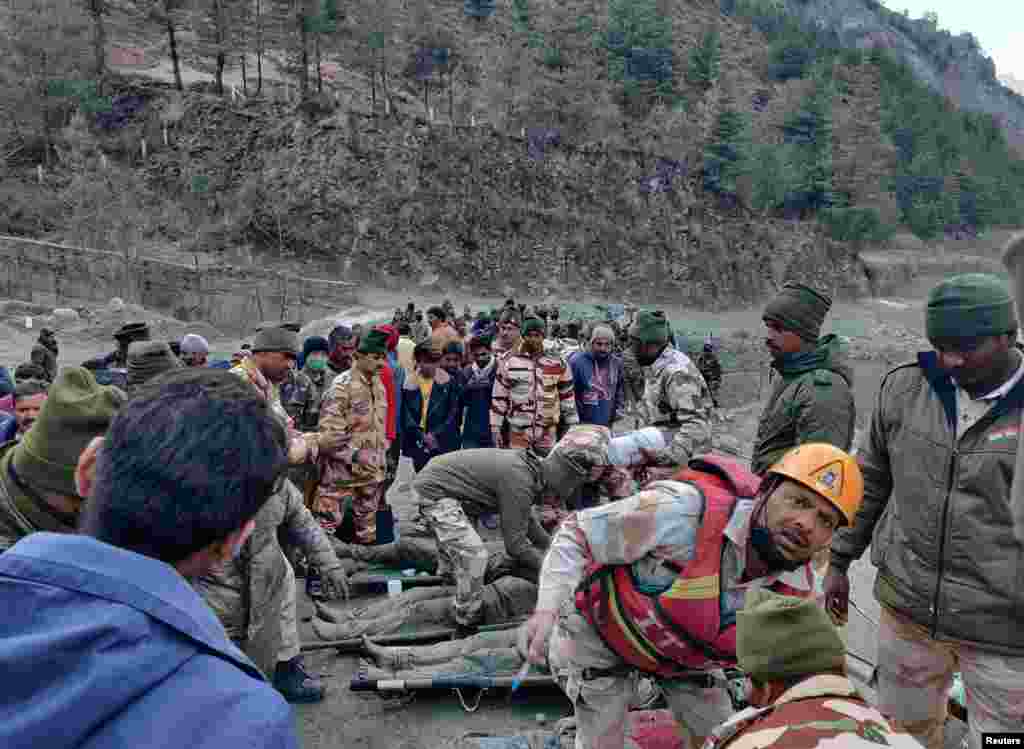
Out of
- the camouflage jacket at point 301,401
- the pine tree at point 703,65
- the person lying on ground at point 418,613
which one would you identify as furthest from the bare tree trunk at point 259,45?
the person lying on ground at point 418,613

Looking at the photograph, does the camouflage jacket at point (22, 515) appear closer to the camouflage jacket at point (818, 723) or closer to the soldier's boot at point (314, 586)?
the camouflage jacket at point (818, 723)

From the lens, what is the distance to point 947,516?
271cm

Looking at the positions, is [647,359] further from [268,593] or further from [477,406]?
[268,593]

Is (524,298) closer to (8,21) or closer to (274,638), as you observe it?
(8,21)

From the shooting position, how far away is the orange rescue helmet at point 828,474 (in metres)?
2.37

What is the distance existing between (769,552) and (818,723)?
0.90 meters

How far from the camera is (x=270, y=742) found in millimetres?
958

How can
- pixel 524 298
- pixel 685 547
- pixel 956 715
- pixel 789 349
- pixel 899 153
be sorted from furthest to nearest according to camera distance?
pixel 899 153 → pixel 524 298 → pixel 789 349 → pixel 956 715 → pixel 685 547

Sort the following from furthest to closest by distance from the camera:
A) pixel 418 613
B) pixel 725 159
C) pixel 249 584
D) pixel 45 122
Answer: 1. pixel 725 159
2. pixel 45 122
3. pixel 418 613
4. pixel 249 584

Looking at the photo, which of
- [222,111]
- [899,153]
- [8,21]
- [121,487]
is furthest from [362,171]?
[899,153]

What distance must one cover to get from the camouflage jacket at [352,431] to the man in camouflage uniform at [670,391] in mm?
2136

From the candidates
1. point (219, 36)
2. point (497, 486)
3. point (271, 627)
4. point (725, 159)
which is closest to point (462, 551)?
point (497, 486)

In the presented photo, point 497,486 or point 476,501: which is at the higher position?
point 497,486

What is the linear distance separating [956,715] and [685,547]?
205 centimetres
